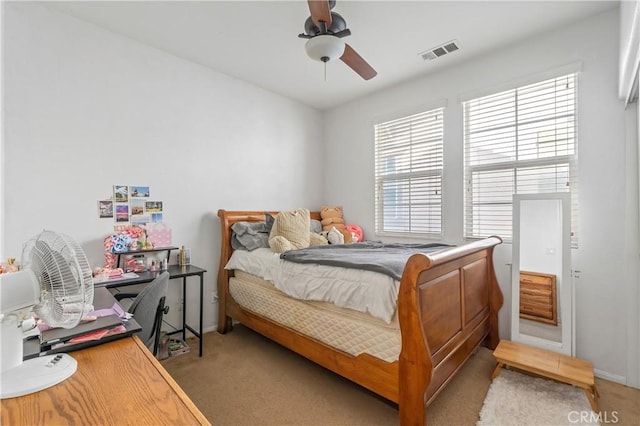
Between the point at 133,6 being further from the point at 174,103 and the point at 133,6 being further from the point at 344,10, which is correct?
the point at 344,10

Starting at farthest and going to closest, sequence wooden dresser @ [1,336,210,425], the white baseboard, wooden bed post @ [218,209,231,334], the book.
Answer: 1. wooden bed post @ [218,209,231,334]
2. the book
3. the white baseboard
4. wooden dresser @ [1,336,210,425]

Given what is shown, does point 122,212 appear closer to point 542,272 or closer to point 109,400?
point 109,400

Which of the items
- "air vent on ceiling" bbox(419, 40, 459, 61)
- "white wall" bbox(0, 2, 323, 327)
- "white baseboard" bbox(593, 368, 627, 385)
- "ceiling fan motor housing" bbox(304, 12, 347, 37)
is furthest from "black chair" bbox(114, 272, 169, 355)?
"white baseboard" bbox(593, 368, 627, 385)

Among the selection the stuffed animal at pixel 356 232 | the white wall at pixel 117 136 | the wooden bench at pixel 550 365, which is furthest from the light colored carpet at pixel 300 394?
the stuffed animal at pixel 356 232

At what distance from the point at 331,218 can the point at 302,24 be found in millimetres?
2242

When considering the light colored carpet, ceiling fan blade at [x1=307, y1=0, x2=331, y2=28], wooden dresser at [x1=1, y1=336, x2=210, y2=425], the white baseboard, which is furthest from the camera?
the white baseboard

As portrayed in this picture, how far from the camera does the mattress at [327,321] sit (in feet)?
5.48

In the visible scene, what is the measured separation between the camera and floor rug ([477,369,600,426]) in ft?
5.55

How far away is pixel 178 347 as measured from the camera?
2553mm

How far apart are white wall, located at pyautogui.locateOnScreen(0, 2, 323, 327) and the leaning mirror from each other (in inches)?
105

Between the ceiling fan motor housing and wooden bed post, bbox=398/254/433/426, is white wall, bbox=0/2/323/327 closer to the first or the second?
the ceiling fan motor housing

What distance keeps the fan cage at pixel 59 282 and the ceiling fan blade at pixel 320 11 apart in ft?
5.43

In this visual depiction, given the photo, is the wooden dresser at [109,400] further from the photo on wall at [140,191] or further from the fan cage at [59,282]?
the photo on wall at [140,191]

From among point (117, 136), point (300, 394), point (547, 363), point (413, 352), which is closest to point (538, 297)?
point (547, 363)
